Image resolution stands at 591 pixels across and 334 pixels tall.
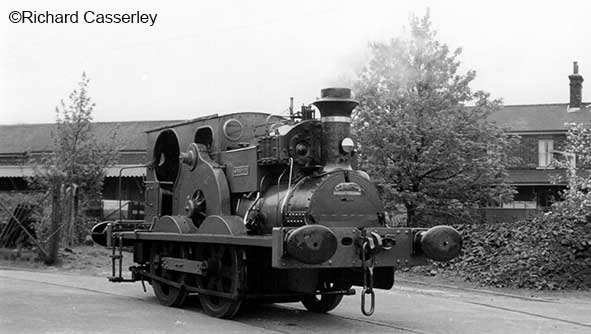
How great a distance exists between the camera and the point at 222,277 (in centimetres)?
1033

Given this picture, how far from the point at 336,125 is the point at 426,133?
40.5 ft

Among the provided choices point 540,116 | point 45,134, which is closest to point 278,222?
point 540,116

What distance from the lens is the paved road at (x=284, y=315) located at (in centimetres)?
927

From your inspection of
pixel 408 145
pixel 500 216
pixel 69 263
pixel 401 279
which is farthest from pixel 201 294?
pixel 500 216

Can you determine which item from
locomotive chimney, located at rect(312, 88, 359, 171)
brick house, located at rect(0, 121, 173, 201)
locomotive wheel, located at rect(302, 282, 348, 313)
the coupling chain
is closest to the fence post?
locomotive wheel, located at rect(302, 282, 348, 313)

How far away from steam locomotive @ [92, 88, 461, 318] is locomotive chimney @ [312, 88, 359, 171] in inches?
0.5

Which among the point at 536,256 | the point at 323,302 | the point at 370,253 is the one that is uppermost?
the point at 370,253

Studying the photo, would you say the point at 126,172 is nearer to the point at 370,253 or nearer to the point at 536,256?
the point at 536,256

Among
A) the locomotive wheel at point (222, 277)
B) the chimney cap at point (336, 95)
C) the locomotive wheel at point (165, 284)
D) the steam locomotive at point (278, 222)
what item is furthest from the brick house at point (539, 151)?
the chimney cap at point (336, 95)

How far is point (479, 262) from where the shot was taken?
16672mm

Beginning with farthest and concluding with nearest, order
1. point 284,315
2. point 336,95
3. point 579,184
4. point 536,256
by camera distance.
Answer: point 579,184 → point 536,256 → point 284,315 → point 336,95

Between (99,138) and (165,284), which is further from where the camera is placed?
(99,138)

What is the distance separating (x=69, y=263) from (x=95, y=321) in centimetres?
1061

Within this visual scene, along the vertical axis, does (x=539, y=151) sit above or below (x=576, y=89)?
below
